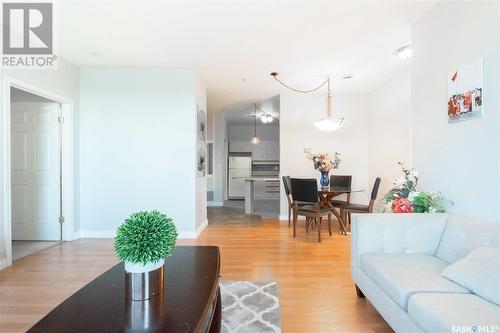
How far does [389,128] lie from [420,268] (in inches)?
139

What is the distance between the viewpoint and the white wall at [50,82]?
2934 mm

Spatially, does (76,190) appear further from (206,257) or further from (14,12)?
(206,257)

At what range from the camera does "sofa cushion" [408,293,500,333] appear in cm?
116

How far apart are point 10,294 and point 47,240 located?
1.91 metres

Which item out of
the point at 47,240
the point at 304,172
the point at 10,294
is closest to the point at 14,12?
the point at 10,294

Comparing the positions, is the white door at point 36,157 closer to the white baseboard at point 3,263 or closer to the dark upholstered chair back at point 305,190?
the white baseboard at point 3,263

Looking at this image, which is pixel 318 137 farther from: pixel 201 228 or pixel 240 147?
pixel 240 147

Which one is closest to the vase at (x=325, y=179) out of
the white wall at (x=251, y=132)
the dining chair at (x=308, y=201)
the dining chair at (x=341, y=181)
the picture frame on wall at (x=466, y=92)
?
the dining chair at (x=308, y=201)

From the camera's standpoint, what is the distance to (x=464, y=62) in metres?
2.11

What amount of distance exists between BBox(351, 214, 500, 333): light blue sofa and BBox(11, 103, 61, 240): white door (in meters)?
4.23

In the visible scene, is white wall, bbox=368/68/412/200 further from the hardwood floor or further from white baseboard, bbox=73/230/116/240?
white baseboard, bbox=73/230/116/240

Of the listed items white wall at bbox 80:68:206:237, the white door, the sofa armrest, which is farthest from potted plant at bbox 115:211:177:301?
the white door

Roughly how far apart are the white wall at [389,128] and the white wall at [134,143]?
335 centimetres

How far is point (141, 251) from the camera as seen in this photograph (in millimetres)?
1238
